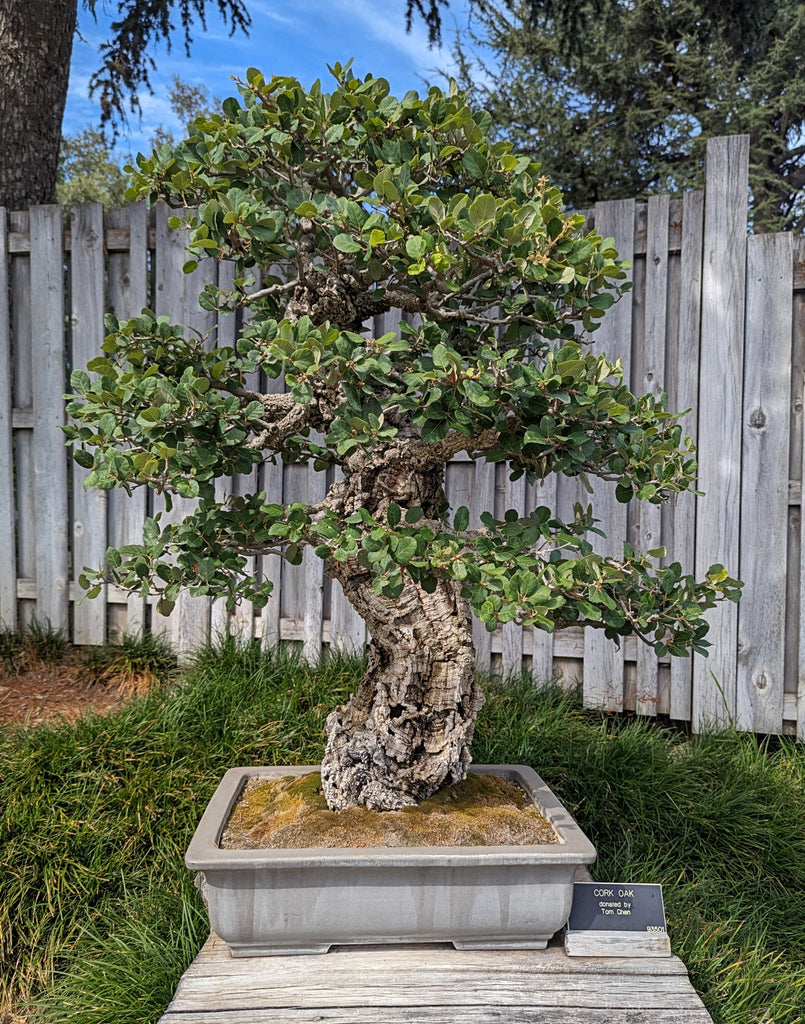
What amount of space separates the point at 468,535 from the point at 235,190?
0.79m

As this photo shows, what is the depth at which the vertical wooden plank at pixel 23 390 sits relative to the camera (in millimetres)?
3361

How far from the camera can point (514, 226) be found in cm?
127

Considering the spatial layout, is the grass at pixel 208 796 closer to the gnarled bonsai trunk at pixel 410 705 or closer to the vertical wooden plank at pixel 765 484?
the vertical wooden plank at pixel 765 484

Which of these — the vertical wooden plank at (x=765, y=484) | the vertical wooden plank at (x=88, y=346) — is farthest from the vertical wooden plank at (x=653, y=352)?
the vertical wooden plank at (x=88, y=346)

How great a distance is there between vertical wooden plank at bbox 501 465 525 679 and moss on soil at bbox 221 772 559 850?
1164 millimetres

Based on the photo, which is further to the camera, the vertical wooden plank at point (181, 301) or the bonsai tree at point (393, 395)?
the vertical wooden plank at point (181, 301)

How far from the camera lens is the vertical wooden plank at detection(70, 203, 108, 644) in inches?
126

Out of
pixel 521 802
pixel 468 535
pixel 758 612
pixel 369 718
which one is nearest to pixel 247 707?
pixel 369 718

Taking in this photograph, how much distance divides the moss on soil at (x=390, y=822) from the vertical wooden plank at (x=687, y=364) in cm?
127

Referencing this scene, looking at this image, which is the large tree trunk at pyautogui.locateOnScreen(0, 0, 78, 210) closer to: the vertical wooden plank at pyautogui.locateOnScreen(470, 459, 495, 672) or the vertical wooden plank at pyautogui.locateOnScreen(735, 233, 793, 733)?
the vertical wooden plank at pyautogui.locateOnScreen(470, 459, 495, 672)

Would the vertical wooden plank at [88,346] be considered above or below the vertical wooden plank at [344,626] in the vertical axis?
above

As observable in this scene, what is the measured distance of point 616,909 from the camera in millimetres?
1522

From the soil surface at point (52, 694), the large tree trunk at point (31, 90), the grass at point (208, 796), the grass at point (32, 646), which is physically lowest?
the grass at point (208, 796)

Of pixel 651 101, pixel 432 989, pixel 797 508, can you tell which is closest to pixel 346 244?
pixel 432 989
